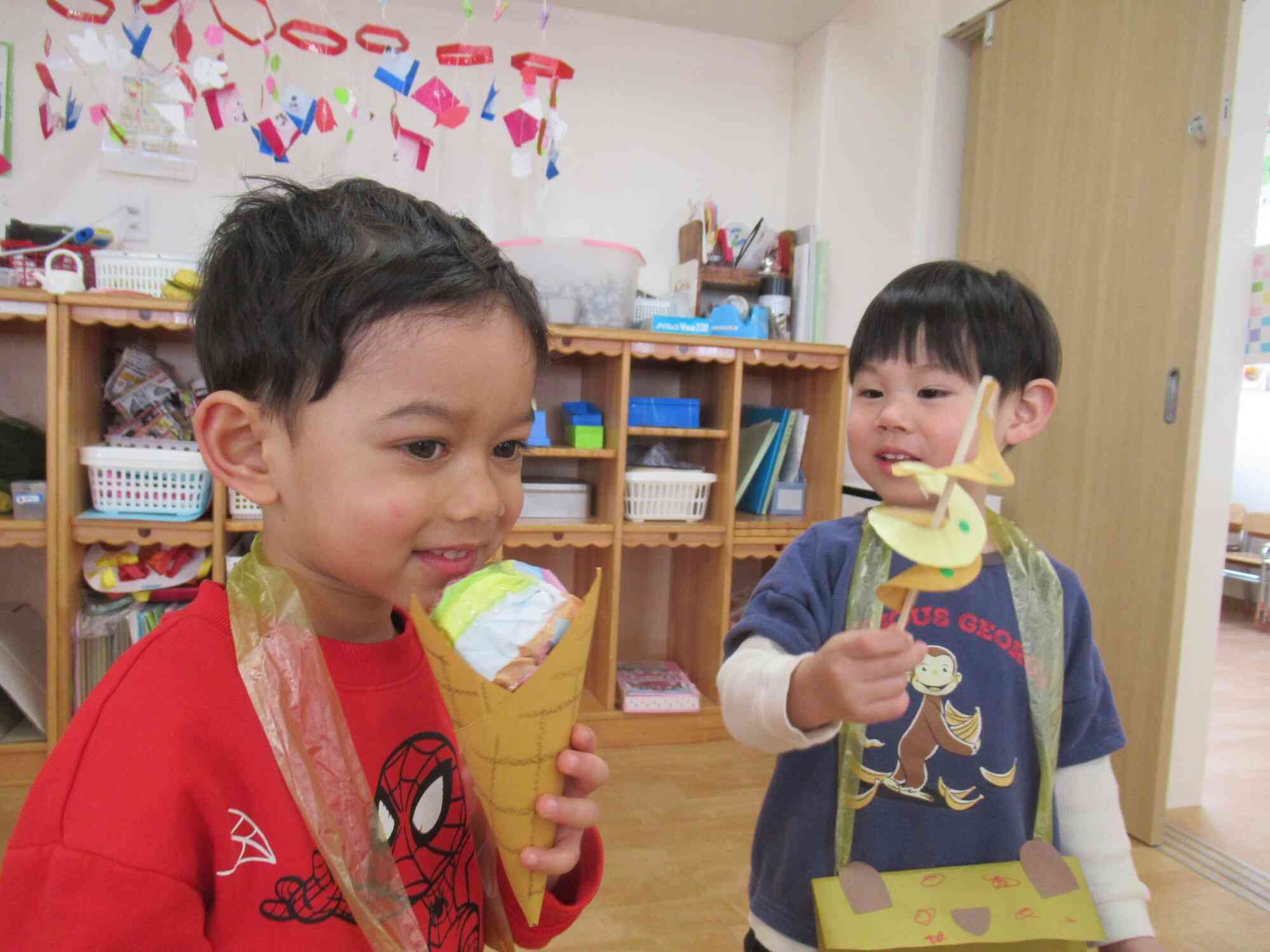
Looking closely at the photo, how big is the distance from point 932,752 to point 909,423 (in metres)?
0.35

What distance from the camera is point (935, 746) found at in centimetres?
88

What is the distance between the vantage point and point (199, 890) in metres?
0.57

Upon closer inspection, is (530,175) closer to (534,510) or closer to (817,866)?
(534,510)

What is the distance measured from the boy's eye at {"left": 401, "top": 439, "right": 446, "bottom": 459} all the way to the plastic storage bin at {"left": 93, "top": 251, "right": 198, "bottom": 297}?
6.37 feet

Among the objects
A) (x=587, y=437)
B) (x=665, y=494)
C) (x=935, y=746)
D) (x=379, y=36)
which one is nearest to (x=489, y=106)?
(x=379, y=36)

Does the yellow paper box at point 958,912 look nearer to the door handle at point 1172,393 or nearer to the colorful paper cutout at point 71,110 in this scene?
the door handle at point 1172,393

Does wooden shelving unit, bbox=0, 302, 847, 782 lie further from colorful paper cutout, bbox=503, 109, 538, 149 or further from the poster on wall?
colorful paper cutout, bbox=503, 109, 538, 149

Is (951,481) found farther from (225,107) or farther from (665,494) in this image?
(225,107)

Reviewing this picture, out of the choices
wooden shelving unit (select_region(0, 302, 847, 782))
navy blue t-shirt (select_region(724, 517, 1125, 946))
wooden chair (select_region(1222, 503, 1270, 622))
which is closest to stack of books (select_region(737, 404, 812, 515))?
wooden shelving unit (select_region(0, 302, 847, 782))

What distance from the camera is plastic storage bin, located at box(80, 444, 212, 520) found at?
2.17 m

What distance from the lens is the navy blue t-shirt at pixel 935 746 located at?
0.88 m

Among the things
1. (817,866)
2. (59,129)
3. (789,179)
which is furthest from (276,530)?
(789,179)

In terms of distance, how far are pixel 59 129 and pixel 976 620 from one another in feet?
8.87

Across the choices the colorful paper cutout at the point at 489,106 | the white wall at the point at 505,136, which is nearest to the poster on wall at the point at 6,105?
the white wall at the point at 505,136
